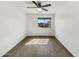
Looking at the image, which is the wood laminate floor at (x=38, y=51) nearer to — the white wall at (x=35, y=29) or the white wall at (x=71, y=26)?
the white wall at (x=71, y=26)

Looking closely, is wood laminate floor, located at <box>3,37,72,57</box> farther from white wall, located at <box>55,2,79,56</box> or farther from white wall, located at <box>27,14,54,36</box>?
white wall, located at <box>27,14,54,36</box>

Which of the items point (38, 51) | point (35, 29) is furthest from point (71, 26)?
point (35, 29)

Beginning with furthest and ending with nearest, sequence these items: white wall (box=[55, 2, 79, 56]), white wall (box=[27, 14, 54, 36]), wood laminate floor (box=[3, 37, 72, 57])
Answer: white wall (box=[27, 14, 54, 36]) → wood laminate floor (box=[3, 37, 72, 57]) → white wall (box=[55, 2, 79, 56])

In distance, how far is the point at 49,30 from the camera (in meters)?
8.34

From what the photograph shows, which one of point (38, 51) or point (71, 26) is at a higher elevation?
point (71, 26)

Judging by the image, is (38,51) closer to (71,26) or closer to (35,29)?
(71,26)

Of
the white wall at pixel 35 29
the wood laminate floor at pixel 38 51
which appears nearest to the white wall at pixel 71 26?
the wood laminate floor at pixel 38 51

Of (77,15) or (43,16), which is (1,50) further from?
(43,16)

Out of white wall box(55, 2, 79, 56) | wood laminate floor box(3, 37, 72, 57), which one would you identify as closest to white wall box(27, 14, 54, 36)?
wood laminate floor box(3, 37, 72, 57)

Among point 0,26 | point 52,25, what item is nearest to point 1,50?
point 0,26

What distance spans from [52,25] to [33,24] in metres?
1.30

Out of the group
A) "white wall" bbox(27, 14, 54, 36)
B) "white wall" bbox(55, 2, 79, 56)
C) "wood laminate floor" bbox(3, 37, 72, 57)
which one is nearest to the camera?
"white wall" bbox(55, 2, 79, 56)

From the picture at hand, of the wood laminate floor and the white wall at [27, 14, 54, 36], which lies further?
the white wall at [27, 14, 54, 36]

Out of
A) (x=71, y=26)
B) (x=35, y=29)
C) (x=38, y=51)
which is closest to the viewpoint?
(x=71, y=26)
